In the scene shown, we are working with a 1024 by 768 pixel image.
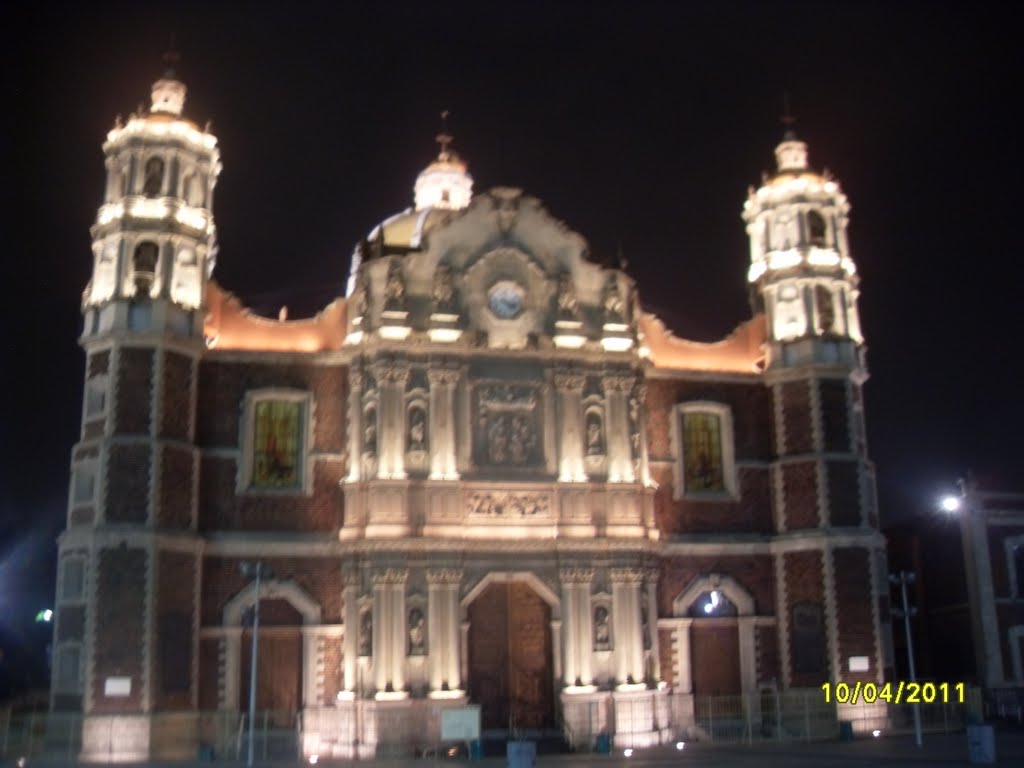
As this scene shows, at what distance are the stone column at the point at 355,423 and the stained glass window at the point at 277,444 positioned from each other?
158 cm

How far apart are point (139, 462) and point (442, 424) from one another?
8.37 metres

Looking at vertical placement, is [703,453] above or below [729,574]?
above

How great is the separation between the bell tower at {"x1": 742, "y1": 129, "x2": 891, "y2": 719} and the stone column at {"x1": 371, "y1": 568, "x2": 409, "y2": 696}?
1187cm

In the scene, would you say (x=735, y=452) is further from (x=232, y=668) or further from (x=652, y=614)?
(x=232, y=668)

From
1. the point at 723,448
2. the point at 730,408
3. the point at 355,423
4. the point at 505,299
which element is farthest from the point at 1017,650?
the point at 355,423

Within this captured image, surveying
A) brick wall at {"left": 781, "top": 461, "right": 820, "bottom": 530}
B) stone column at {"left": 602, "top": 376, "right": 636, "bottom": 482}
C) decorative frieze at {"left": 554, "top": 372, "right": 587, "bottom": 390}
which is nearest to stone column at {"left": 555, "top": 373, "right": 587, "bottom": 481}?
decorative frieze at {"left": 554, "top": 372, "right": 587, "bottom": 390}

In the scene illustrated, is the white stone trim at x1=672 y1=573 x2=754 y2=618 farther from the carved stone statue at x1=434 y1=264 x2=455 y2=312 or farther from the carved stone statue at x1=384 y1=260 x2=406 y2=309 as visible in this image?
the carved stone statue at x1=384 y1=260 x2=406 y2=309

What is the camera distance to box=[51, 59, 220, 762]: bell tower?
107 feet

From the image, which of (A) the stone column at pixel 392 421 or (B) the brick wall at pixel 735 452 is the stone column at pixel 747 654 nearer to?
(B) the brick wall at pixel 735 452

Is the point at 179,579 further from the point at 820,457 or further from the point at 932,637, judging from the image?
the point at 932,637

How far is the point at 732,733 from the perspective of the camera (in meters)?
36.9

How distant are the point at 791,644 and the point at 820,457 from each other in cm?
571

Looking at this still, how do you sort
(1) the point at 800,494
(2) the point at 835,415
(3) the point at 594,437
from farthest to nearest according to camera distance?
(2) the point at 835,415
(1) the point at 800,494
(3) the point at 594,437

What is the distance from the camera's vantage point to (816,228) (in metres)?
41.4
